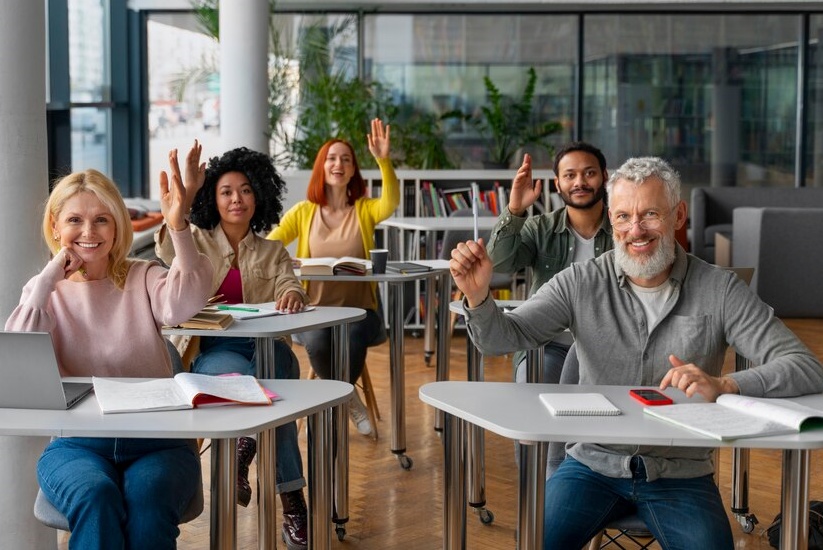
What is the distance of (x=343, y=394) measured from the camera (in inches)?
104

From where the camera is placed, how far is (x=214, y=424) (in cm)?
233

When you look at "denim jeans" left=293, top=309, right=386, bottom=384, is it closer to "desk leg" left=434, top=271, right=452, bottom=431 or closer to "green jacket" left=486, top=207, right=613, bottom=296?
"desk leg" left=434, top=271, right=452, bottom=431

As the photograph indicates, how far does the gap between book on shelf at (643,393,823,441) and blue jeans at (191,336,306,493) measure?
1.44 metres

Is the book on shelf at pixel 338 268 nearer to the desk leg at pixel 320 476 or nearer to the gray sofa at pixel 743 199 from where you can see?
the desk leg at pixel 320 476

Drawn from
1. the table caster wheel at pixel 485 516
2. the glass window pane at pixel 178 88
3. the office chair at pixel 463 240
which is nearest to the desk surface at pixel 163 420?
the table caster wheel at pixel 485 516

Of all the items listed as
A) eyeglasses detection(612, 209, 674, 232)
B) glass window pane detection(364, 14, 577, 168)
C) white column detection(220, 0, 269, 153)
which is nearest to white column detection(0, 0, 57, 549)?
eyeglasses detection(612, 209, 674, 232)

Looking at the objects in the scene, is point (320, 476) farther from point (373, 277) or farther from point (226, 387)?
point (373, 277)

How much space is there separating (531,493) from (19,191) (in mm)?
1818

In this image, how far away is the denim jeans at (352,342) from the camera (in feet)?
15.5

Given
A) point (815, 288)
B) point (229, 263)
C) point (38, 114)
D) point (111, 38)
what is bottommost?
point (815, 288)

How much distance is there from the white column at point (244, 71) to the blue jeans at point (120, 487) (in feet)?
15.8

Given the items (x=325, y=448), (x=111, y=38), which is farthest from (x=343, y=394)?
(x=111, y=38)

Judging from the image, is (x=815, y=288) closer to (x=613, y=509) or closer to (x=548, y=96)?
(x=548, y=96)

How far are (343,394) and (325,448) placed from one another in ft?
0.75
